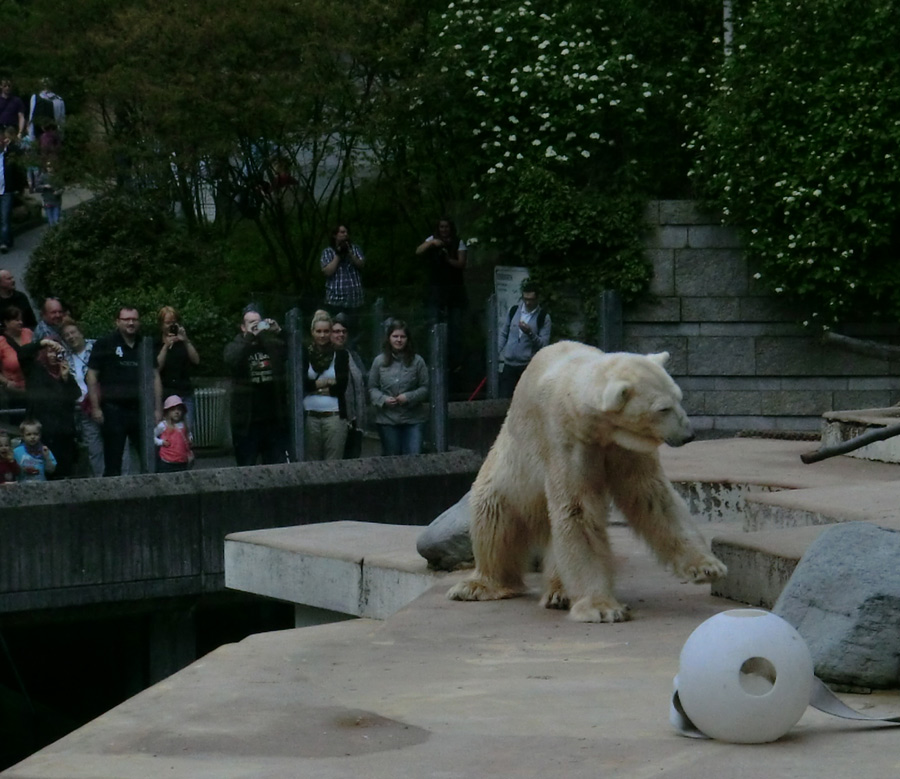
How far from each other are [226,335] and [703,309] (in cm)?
707

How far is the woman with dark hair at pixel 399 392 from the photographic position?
13.2 meters

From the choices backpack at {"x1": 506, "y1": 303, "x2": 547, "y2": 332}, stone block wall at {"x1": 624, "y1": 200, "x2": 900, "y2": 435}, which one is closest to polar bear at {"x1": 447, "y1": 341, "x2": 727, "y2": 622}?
backpack at {"x1": 506, "y1": 303, "x2": 547, "y2": 332}

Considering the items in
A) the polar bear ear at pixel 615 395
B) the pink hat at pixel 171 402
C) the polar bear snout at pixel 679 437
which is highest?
the polar bear ear at pixel 615 395

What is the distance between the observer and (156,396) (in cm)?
1184

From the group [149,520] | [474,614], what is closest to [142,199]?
[149,520]

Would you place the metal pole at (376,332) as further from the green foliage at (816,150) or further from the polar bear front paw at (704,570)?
the polar bear front paw at (704,570)

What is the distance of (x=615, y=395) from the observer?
668cm

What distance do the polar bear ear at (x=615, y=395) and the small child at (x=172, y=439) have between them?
5.76m

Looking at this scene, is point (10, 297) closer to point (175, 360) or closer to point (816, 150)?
point (175, 360)

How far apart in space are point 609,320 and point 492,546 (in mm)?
Answer: 10388

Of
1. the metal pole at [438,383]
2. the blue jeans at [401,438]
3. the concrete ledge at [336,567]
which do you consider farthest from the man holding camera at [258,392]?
the concrete ledge at [336,567]

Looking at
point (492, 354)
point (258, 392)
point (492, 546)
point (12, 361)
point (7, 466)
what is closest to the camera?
point (492, 546)

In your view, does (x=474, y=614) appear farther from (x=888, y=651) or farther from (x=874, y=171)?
(x=874, y=171)

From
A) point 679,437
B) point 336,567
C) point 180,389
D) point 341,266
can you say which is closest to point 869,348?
point 341,266
